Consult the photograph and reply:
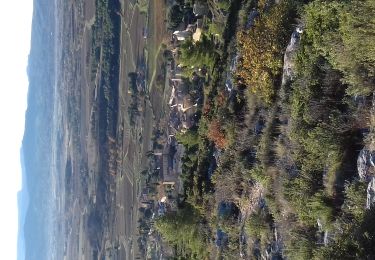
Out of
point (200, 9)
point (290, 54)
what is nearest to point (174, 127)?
point (200, 9)

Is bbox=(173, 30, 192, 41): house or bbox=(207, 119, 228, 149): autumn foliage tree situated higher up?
bbox=(173, 30, 192, 41): house

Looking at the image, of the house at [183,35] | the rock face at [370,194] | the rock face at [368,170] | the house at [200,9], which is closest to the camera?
the rock face at [370,194]

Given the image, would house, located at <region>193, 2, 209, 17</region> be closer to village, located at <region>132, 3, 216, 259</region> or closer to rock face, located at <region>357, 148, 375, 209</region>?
village, located at <region>132, 3, 216, 259</region>

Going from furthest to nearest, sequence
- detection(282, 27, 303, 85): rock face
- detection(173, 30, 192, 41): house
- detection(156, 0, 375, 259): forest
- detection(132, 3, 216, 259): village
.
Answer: detection(173, 30, 192, 41): house < detection(132, 3, 216, 259): village < detection(282, 27, 303, 85): rock face < detection(156, 0, 375, 259): forest

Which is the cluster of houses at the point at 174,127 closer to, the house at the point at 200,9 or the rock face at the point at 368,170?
the house at the point at 200,9

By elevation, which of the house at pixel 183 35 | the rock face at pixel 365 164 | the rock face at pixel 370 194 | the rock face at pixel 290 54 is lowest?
the rock face at pixel 370 194

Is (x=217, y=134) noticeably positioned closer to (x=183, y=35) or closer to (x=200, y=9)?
(x=200, y=9)

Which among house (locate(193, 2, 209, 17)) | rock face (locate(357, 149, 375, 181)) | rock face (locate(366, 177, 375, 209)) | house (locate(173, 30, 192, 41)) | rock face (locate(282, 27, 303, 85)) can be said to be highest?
house (locate(193, 2, 209, 17))

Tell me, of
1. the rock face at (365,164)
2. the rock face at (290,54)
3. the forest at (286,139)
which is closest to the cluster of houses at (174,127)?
the forest at (286,139)

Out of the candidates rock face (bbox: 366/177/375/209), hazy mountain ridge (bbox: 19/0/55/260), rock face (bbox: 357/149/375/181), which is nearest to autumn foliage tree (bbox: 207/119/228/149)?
rock face (bbox: 357/149/375/181)
